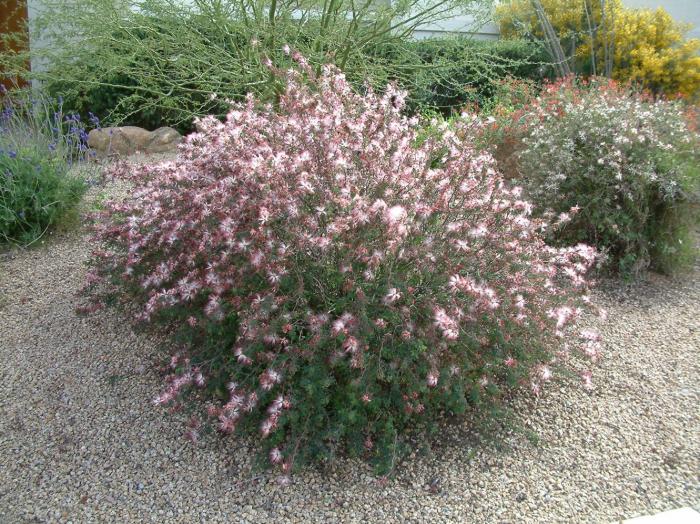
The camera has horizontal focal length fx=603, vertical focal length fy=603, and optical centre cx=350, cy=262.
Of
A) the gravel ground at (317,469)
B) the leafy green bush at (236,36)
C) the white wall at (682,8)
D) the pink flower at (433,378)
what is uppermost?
the white wall at (682,8)

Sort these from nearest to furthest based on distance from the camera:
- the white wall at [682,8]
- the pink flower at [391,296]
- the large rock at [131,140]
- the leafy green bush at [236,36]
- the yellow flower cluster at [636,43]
Answer: the pink flower at [391,296] < the leafy green bush at [236,36] < the large rock at [131,140] < the yellow flower cluster at [636,43] < the white wall at [682,8]

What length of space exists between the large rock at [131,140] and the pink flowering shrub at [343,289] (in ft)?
16.1

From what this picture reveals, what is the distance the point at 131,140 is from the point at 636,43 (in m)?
9.11

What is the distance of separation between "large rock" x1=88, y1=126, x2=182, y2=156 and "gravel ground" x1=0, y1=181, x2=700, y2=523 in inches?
173

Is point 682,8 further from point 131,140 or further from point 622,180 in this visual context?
point 131,140

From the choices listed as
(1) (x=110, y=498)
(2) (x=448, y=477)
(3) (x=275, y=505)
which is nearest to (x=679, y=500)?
(2) (x=448, y=477)

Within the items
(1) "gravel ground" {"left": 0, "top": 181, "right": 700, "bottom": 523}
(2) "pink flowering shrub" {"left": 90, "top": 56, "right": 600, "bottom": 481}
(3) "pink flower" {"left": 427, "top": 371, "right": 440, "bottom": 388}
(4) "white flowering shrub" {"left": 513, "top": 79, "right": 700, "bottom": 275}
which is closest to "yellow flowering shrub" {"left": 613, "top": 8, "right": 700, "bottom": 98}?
(4) "white flowering shrub" {"left": 513, "top": 79, "right": 700, "bottom": 275}

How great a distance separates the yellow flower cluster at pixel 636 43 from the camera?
1089cm

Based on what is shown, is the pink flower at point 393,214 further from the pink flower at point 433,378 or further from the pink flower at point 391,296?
the pink flower at point 433,378

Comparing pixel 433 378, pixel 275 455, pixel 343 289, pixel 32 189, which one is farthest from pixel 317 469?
pixel 32 189

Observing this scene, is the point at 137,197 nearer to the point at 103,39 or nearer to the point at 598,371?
the point at 103,39

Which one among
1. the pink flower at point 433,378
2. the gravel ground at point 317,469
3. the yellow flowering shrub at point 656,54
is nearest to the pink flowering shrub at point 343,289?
the pink flower at point 433,378

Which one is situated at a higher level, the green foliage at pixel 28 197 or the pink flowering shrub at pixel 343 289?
the pink flowering shrub at pixel 343 289

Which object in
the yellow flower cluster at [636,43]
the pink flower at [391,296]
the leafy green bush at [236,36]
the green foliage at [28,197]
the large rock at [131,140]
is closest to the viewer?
the pink flower at [391,296]
